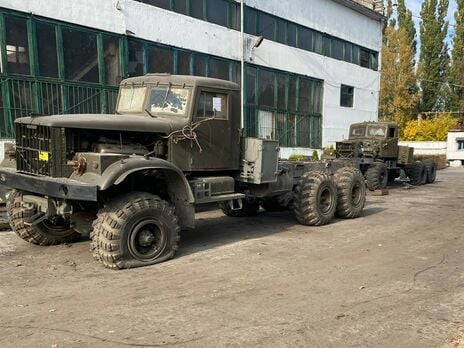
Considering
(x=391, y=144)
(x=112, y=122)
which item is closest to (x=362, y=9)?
(x=391, y=144)

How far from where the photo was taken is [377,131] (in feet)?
57.8

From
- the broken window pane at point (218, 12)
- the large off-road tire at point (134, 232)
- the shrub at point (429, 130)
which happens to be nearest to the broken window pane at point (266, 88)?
the broken window pane at point (218, 12)

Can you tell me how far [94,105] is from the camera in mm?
13617

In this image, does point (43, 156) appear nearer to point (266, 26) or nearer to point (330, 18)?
point (266, 26)

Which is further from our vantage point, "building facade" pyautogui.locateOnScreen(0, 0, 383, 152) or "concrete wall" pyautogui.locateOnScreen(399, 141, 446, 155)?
"concrete wall" pyautogui.locateOnScreen(399, 141, 446, 155)

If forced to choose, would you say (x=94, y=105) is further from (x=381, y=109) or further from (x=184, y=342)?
(x=381, y=109)

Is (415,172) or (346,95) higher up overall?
(346,95)

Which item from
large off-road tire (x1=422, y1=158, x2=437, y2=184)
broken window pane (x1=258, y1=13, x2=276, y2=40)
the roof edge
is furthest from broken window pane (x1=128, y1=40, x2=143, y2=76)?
the roof edge

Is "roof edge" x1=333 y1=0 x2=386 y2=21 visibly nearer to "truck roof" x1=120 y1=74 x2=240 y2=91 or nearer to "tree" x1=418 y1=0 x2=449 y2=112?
"truck roof" x1=120 y1=74 x2=240 y2=91

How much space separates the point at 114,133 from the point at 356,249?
397cm

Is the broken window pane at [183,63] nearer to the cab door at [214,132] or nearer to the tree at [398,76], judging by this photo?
the cab door at [214,132]

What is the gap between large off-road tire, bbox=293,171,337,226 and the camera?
29.7ft

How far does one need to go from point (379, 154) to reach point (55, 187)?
1343cm

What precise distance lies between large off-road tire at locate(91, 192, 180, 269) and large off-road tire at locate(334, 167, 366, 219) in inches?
179
